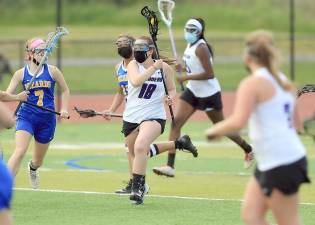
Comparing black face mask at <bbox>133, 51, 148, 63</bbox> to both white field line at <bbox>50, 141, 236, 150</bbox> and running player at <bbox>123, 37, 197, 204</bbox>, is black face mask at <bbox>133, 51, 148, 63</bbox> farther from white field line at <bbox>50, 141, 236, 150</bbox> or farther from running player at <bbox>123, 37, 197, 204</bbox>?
white field line at <bbox>50, 141, 236, 150</bbox>

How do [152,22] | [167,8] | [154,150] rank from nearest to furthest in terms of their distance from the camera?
[154,150] < [152,22] < [167,8]

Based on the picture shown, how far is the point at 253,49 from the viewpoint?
795cm

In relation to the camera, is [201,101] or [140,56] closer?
[140,56]

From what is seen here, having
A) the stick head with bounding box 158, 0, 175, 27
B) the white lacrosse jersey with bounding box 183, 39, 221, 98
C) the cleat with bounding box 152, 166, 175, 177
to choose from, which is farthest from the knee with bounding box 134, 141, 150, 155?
the stick head with bounding box 158, 0, 175, 27

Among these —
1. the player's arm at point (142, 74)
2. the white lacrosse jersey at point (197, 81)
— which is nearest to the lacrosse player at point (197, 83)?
the white lacrosse jersey at point (197, 81)

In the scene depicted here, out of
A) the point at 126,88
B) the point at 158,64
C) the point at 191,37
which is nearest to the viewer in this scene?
the point at 158,64

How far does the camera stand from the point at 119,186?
14.0m

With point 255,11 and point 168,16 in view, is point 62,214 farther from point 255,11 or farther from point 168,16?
point 255,11

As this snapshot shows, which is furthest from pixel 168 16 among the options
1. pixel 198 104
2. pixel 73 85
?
pixel 73 85

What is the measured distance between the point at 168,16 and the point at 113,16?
36.6 metres

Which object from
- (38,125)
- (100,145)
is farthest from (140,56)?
(100,145)

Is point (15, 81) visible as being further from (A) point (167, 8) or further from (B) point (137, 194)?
(A) point (167, 8)

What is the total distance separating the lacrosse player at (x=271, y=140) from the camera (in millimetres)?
7840

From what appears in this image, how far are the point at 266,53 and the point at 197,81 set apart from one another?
23.5 ft
